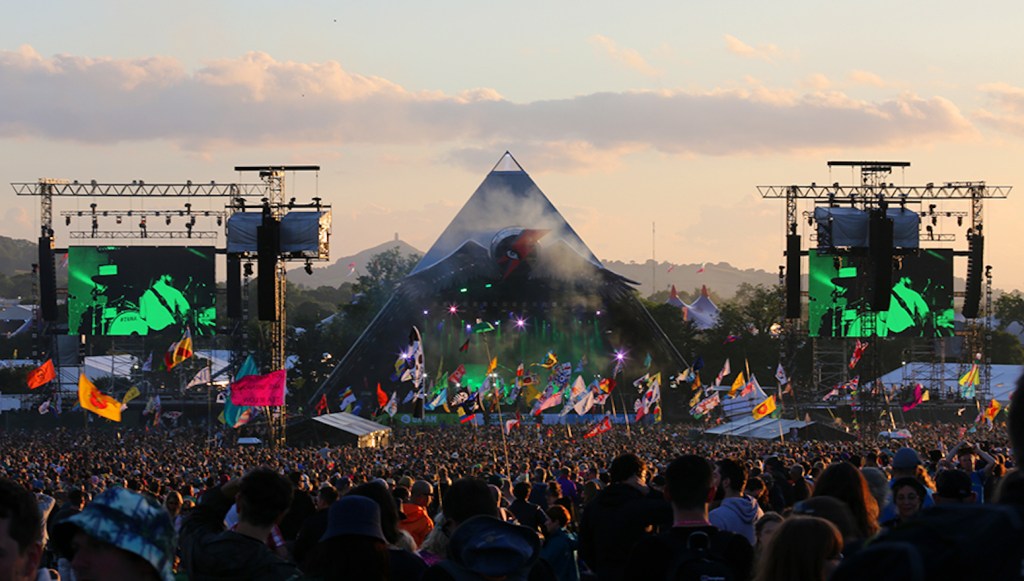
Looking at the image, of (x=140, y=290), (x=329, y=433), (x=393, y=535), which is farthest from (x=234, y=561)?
(x=140, y=290)

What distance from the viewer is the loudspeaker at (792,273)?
145 ft

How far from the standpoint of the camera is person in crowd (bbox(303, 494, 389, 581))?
491 cm

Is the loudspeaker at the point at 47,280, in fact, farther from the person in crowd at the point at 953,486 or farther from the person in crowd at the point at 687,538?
the person in crowd at the point at 687,538

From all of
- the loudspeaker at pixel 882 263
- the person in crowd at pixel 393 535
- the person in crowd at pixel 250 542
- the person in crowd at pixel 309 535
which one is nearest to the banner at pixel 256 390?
the loudspeaker at pixel 882 263

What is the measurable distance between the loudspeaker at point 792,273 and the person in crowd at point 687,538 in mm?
38749

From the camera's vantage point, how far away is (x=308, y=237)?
4462cm

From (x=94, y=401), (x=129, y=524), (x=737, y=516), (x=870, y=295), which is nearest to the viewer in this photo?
(x=129, y=524)

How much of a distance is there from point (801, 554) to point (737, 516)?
10.0 feet

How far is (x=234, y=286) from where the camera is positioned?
48375 mm

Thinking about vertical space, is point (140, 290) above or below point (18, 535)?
below

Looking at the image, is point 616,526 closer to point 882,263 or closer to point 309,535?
point 309,535

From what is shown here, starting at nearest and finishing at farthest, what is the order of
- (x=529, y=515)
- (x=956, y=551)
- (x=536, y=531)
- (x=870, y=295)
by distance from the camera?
(x=956, y=551)
(x=536, y=531)
(x=529, y=515)
(x=870, y=295)

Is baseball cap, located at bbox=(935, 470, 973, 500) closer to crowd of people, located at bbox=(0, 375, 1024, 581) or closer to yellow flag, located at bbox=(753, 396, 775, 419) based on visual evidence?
crowd of people, located at bbox=(0, 375, 1024, 581)

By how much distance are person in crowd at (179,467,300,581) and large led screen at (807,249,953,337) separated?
142 ft
